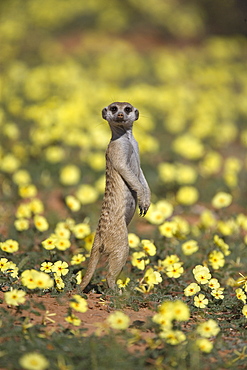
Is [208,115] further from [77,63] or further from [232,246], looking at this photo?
[77,63]

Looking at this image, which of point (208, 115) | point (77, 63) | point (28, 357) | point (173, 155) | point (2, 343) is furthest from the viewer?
point (77, 63)

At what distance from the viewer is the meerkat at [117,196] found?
3846mm

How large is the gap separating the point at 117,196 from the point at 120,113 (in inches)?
23.6

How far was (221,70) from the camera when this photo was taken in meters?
15.1

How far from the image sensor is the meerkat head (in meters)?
3.85

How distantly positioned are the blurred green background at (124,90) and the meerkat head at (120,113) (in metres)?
2.26

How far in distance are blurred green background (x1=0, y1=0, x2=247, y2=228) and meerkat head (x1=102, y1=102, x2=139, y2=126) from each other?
2.26 m

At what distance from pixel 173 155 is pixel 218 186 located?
137 cm

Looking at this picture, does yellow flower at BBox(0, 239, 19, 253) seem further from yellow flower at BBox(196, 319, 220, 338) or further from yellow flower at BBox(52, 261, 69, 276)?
yellow flower at BBox(196, 319, 220, 338)

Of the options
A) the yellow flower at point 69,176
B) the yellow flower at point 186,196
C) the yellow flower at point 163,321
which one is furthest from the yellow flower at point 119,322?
the yellow flower at point 69,176

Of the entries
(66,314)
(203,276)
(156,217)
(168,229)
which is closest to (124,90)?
(156,217)

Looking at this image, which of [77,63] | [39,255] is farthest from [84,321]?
[77,63]

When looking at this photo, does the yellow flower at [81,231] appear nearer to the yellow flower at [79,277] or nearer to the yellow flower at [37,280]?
the yellow flower at [79,277]

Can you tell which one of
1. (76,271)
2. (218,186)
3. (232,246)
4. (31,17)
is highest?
(31,17)
